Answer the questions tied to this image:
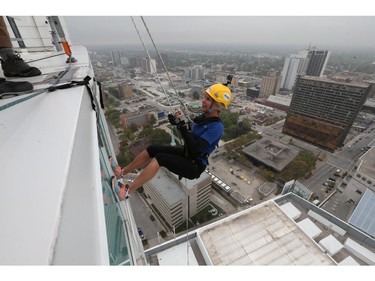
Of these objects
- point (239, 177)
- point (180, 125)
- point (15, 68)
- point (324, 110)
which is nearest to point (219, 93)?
point (180, 125)

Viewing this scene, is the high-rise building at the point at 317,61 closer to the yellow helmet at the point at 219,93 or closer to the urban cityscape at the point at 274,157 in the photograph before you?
the urban cityscape at the point at 274,157

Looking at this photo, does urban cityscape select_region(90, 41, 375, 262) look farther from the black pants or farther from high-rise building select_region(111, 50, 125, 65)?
high-rise building select_region(111, 50, 125, 65)

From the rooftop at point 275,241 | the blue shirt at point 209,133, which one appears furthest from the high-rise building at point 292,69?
the blue shirt at point 209,133

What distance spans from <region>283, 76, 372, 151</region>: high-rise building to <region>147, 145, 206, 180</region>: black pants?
73.8 feet

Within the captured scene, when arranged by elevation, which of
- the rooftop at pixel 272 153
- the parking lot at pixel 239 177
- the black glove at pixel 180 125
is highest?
the black glove at pixel 180 125

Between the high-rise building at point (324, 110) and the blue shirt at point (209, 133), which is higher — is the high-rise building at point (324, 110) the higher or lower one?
the lower one

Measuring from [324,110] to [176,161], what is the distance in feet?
77.9

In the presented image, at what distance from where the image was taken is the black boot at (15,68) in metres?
2.37

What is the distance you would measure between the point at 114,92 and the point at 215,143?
128 ft

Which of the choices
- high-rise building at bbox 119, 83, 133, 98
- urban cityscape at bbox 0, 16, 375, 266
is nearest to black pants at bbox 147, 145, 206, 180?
urban cityscape at bbox 0, 16, 375, 266

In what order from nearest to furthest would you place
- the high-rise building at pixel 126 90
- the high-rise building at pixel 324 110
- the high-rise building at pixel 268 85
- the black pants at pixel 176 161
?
1. the black pants at pixel 176 161
2. the high-rise building at pixel 324 110
3. the high-rise building at pixel 126 90
4. the high-rise building at pixel 268 85

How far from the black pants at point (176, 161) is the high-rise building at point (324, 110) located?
22.5m

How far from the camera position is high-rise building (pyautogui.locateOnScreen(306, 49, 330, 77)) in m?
46.7

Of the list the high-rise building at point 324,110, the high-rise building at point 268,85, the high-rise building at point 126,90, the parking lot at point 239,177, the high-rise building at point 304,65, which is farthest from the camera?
the high-rise building at point 304,65
